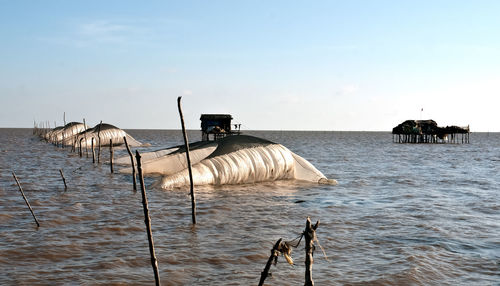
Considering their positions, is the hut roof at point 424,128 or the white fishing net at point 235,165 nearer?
the white fishing net at point 235,165

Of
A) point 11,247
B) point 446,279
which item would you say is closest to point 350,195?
point 446,279

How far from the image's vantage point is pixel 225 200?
51.4ft

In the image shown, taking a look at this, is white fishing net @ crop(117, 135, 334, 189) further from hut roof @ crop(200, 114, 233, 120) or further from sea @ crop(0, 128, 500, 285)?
hut roof @ crop(200, 114, 233, 120)

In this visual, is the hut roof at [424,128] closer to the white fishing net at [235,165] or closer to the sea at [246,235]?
the sea at [246,235]

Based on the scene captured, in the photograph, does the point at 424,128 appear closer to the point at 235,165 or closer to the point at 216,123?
the point at 216,123

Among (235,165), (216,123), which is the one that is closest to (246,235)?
(235,165)

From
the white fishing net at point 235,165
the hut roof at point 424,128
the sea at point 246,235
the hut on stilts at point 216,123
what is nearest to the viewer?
the sea at point 246,235

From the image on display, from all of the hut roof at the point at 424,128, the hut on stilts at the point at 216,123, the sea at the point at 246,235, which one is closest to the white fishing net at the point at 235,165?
the sea at the point at 246,235

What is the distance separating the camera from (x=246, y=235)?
1073cm

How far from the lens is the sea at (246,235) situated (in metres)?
7.99

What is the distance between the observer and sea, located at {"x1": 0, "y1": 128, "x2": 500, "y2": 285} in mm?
7988

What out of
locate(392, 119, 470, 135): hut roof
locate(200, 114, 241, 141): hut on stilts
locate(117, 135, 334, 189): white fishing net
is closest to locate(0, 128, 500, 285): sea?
locate(117, 135, 334, 189): white fishing net

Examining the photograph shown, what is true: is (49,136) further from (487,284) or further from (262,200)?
(487,284)

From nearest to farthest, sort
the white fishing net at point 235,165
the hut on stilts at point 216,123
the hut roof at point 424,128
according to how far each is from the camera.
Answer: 1. the white fishing net at point 235,165
2. the hut on stilts at point 216,123
3. the hut roof at point 424,128
